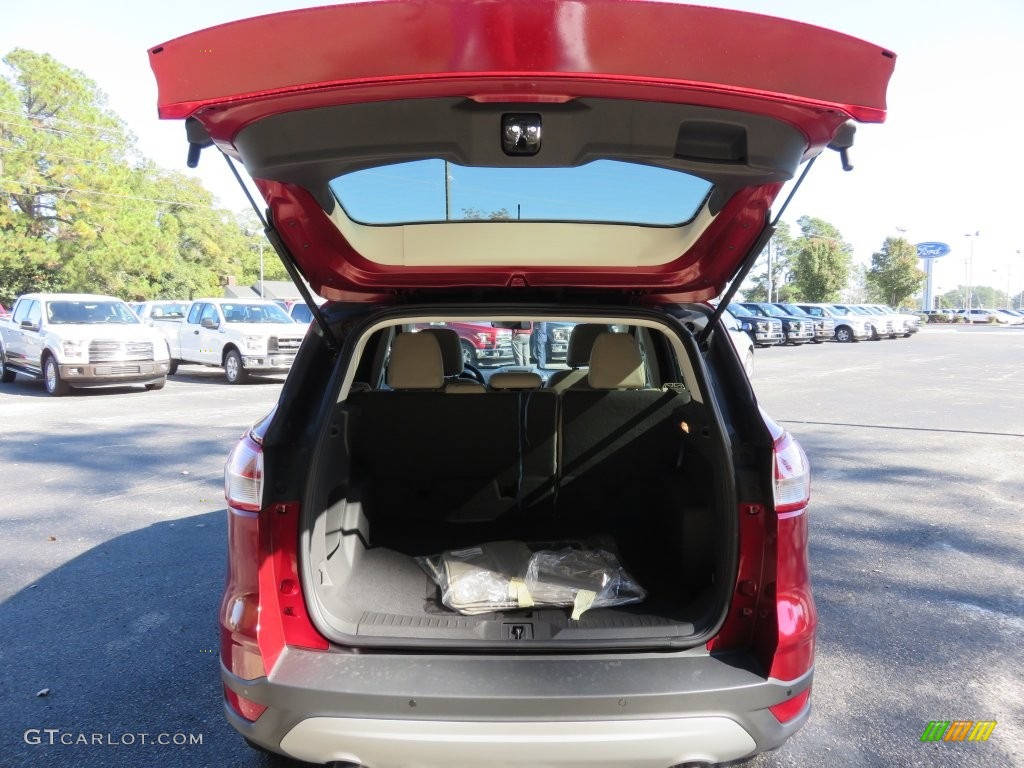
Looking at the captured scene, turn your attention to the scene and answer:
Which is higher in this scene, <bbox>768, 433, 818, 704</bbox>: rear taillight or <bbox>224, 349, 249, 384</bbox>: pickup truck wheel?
<bbox>768, 433, 818, 704</bbox>: rear taillight

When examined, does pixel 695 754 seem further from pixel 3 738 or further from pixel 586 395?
pixel 3 738

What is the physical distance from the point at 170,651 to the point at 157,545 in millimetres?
1563

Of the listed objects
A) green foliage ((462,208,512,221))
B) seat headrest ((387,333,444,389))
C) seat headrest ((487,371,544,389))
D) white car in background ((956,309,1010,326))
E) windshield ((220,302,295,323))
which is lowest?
white car in background ((956,309,1010,326))

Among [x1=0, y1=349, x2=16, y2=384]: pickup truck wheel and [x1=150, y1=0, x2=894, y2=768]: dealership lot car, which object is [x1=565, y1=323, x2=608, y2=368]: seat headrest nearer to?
[x1=150, y1=0, x2=894, y2=768]: dealership lot car

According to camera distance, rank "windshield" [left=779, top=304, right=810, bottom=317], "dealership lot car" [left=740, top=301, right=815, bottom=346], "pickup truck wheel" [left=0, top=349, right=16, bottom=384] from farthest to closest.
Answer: "windshield" [left=779, top=304, right=810, bottom=317], "dealership lot car" [left=740, top=301, right=815, bottom=346], "pickup truck wheel" [left=0, top=349, right=16, bottom=384]

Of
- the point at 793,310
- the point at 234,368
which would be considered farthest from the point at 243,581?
the point at 793,310

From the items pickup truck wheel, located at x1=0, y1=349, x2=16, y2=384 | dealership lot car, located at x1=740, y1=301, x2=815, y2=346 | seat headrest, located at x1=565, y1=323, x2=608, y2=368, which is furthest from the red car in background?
dealership lot car, located at x1=740, y1=301, x2=815, y2=346

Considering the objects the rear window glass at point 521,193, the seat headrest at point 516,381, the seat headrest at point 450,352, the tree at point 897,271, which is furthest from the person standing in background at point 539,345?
the tree at point 897,271

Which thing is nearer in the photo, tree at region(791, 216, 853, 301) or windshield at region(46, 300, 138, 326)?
windshield at region(46, 300, 138, 326)

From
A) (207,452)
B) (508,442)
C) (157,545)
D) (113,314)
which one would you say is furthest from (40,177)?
(508,442)

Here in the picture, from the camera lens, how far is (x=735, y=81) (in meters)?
1.41

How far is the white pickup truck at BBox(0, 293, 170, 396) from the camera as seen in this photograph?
40.2ft

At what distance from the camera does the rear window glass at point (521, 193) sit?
2045mm

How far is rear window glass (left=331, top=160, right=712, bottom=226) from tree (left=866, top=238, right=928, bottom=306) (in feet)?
200
